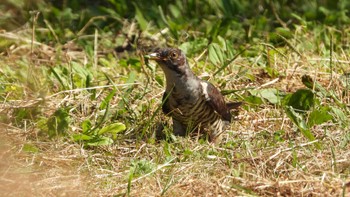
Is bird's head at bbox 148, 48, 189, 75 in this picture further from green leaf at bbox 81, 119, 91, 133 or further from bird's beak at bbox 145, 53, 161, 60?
green leaf at bbox 81, 119, 91, 133

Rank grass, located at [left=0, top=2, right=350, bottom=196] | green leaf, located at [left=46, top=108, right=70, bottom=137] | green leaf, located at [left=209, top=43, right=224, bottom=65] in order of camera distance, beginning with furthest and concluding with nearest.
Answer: green leaf, located at [left=209, top=43, right=224, bottom=65] < green leaf, located at [left=46, top=108, right=70, bottom=137] < grass, located at [left=0, top=2, right=350, bottom=196]

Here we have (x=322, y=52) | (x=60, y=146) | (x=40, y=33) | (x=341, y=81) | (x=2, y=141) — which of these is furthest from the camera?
(x=40, y=33)

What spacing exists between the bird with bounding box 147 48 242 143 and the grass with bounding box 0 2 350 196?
0.17 m

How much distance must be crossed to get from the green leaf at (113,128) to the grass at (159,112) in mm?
10

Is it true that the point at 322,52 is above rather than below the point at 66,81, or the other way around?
below

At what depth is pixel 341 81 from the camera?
7.35 metres

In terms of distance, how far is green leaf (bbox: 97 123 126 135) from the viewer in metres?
6.62

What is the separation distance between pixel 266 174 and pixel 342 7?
4192 millimetres

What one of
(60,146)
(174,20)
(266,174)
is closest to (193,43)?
(174,20)

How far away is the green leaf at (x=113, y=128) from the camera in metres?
6.62

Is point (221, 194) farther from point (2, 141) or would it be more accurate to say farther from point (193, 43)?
point (193, 43)

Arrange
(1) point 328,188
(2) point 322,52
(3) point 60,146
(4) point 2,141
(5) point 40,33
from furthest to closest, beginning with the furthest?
(5) point 40,33 < (2) point 322,52 < (3) point 60,146 < (4) point 2,141 < (1) point 328,188

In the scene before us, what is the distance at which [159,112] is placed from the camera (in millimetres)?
7211

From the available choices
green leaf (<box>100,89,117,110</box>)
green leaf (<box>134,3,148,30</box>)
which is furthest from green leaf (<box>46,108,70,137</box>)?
green leaf (<box>134,3,148,30</box>)
